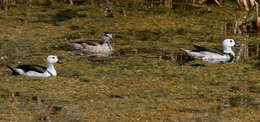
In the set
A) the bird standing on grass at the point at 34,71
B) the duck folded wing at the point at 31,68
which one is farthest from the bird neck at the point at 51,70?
the duck folded wing at the point at 31,68

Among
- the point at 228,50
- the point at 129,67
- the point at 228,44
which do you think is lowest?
the point at 129,67

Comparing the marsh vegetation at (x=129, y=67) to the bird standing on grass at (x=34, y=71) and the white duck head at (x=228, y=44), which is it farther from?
the white duck head at (x=228, y=44)

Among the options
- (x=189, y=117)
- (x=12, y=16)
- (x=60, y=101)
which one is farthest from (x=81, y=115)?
(x=12, y=16)

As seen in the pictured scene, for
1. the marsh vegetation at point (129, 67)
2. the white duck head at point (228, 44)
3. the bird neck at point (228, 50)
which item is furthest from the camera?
the white duck head at point (228, 44)

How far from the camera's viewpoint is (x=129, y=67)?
500 inches

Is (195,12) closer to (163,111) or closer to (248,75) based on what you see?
(248,75)

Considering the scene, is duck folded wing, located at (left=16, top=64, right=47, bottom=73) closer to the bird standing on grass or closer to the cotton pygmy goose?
the bird standing on grass

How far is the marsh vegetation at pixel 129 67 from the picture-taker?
9.76 metres

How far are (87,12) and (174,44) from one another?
4.52 m

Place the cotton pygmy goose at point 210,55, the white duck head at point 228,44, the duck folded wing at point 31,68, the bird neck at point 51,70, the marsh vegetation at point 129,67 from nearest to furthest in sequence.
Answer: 1. the marsh vegetation at point 129,67
2. the duck folded wing at point 31,68
3. the bird neck at point 51,70
4. the cotton pygmy goose at point 210,55
5. the white duck head at point 228,44

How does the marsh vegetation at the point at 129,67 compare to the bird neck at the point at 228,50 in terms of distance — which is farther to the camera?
the bird neck at the point at 228,50

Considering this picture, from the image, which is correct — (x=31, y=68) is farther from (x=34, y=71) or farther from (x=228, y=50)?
(x=228, y=50)

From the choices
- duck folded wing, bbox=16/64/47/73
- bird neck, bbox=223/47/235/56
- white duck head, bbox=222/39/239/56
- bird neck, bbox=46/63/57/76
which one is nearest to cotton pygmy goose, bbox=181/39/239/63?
bird neck, bbox=223/47/235/56

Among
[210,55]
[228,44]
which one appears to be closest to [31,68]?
[210,55]
